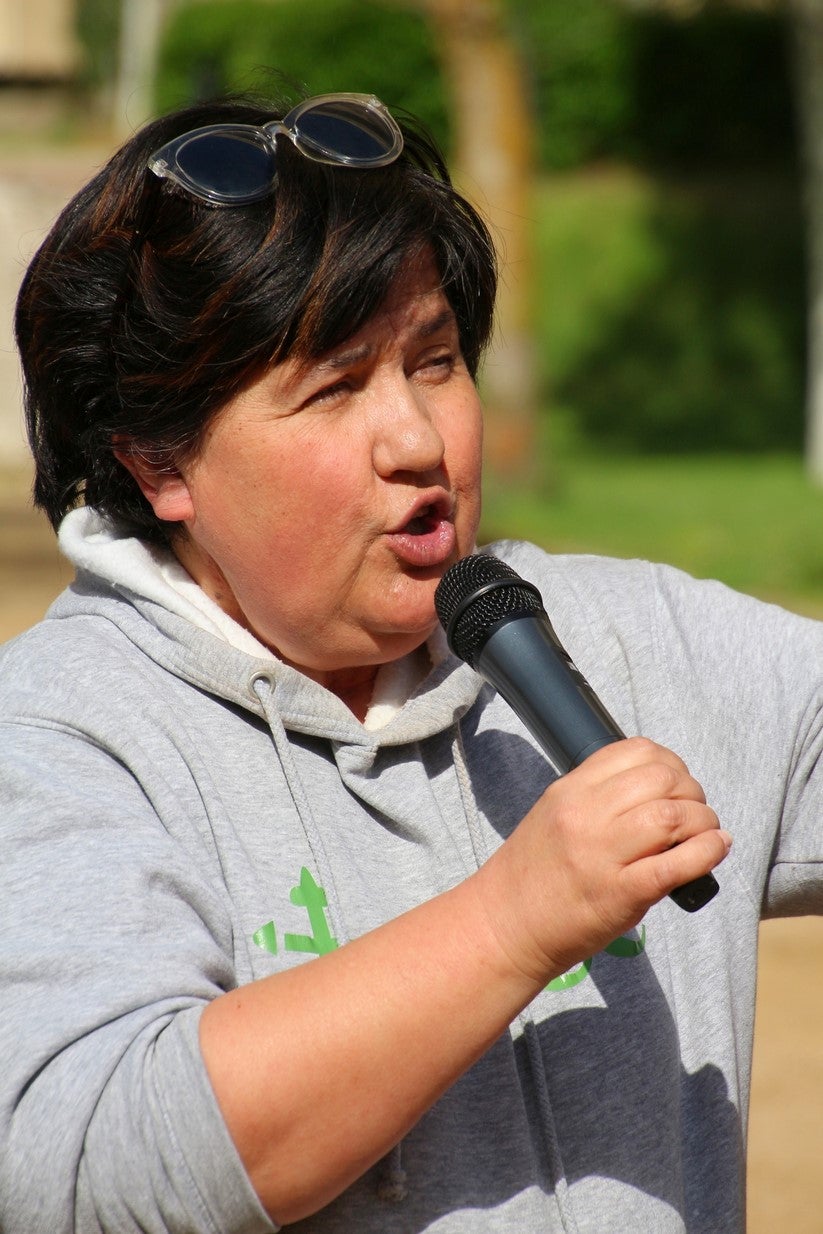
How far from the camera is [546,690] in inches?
63.3

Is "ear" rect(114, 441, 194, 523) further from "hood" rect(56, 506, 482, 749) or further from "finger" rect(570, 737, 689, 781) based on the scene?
"finger" rect(570, 737, 689, 781)

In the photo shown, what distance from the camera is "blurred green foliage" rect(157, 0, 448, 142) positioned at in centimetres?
2366

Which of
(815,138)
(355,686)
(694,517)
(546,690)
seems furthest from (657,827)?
(815,138)

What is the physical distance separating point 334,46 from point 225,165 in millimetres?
23557

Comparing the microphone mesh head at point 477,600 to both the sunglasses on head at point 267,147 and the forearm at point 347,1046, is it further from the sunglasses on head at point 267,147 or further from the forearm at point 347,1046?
the sunglasses on head at point 267,147

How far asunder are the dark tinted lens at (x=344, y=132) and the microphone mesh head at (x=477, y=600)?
52 centimetres

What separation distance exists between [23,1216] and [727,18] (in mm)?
25309

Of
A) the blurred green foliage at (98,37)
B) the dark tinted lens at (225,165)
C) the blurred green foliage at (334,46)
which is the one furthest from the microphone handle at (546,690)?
the blurred green foliage at (98,37)

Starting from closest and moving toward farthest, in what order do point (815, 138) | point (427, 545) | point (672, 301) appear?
point (427, 545) → point (815, 138) → point (672, 301)

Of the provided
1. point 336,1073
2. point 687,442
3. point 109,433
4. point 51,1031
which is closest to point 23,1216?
point 51,1031

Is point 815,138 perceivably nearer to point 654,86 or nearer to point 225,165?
point 654,86

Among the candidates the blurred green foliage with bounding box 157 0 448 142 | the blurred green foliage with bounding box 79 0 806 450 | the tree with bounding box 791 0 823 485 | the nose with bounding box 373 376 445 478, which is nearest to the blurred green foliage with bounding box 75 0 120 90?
the blurred green foliage with bounding box 79 0 806 450

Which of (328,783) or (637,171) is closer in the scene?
(328,783)

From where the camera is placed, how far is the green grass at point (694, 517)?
10430 mm
